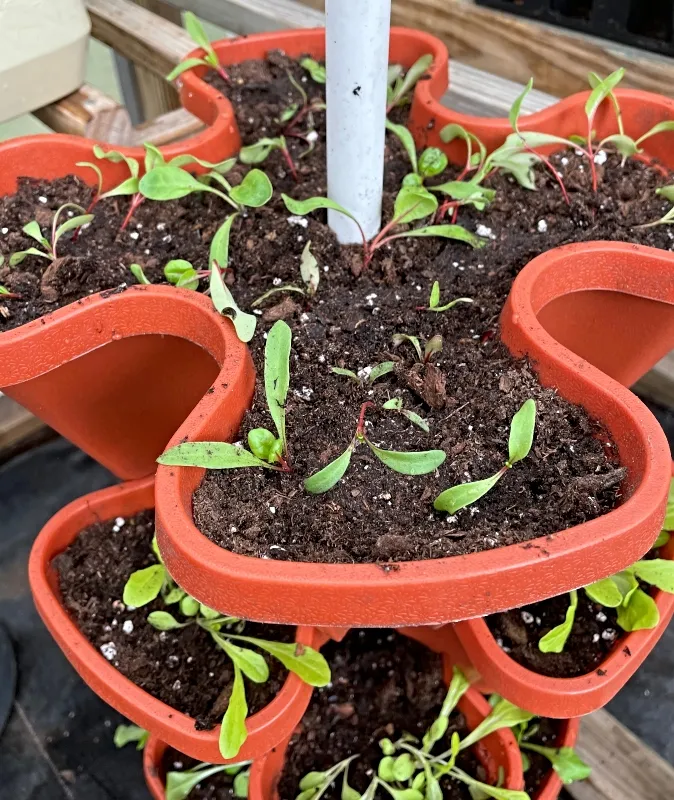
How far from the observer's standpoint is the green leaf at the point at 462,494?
469 millimetres

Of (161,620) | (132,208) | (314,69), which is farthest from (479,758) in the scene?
(314,69)

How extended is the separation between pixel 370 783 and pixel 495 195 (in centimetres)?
68

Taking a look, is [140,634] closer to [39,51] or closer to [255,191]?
[255,191]

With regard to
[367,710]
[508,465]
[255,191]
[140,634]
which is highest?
[255,191]

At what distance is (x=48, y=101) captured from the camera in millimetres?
944

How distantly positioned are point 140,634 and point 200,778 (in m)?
0.19

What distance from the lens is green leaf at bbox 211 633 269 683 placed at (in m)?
0.64

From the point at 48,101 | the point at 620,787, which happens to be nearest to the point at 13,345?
the point at 48,101

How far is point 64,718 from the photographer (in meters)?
0.94

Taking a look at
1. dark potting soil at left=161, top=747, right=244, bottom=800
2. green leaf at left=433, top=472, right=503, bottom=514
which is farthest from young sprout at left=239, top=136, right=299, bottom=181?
dark potting soil at left=161, top=747, right=244, bottom=800

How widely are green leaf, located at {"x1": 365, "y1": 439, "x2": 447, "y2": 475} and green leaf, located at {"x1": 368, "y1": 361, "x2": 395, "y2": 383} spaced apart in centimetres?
11

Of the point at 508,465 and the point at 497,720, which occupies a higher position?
the point at 508,465

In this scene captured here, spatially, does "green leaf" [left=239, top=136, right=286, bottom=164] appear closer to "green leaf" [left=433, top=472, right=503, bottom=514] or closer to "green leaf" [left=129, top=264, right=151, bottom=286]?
"green leaf" [left=129, top=264, right=151, bottom=286]

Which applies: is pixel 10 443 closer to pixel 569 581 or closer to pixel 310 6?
pixel 310 6
